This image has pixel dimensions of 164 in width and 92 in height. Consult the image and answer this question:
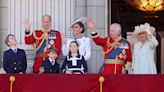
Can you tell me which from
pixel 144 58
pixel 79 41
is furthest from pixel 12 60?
pixel 144 58

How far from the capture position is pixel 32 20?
11.3 metres

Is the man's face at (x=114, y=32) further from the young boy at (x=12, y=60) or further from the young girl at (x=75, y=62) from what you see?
the young boy at (x=12, y=60)

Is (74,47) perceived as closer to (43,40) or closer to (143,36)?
(43,40)

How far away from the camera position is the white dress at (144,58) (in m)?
9.66

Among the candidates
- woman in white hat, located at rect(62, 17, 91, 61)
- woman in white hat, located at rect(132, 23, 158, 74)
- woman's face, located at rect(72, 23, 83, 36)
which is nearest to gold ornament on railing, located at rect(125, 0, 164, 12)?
woman in white hat, located at rect(132, 23, 158, 74)

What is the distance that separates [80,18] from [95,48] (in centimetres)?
77

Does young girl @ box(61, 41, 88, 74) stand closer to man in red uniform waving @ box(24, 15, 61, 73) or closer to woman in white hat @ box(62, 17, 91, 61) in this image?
woman in white hat @ box(62, 17, 91, 61)

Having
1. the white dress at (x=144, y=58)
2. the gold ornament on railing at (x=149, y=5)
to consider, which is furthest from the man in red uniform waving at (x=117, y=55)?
the gold ornament on railing at (x=149, y=5)

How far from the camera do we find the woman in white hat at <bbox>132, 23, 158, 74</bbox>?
31.6ft

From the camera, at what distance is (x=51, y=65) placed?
9586mm

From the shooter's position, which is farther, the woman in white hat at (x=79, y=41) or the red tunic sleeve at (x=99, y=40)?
the woman in white hat at (x=79, y=41)

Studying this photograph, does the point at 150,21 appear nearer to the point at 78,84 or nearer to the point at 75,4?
the point at 75,4

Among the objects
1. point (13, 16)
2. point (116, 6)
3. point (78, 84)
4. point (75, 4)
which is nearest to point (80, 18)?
point (75, 4)

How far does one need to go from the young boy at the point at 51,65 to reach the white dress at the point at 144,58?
1.24 metres
